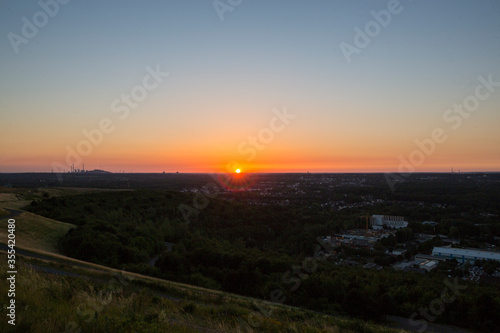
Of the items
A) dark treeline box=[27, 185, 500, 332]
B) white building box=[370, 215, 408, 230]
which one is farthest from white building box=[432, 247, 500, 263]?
white building box=[370, 215, 408, 230]

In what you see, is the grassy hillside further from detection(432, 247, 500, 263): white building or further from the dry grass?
detection(432, 247, 500, 263): white building

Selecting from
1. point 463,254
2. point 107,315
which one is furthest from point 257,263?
point 463,254

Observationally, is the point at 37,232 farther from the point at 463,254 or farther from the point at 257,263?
the point at 463,254

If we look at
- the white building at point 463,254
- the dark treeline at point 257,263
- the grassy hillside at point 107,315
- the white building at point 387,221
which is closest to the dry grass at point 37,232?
the dark treeline at point 257,263

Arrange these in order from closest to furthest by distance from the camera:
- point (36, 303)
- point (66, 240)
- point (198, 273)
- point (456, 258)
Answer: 1. point (36, 303)
2. point (198, 273)
3. point (66, 240)
4. point (456, 258)

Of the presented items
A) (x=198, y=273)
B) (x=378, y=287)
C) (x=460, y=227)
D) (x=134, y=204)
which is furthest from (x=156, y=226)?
(x=460, y=227)

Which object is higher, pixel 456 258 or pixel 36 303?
pixel 36 303

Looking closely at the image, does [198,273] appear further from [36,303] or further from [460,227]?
[460,227]
